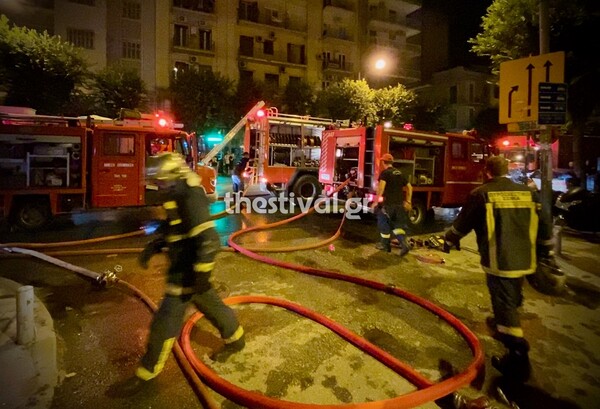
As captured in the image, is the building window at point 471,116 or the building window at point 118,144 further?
the building window at point 471,116

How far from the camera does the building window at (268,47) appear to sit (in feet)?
105

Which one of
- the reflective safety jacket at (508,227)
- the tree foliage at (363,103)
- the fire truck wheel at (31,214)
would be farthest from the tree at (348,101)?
the reflective safety jacket at (508,227)

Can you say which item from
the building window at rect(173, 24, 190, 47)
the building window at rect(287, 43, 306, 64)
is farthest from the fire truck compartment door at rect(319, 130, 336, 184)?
the building window at rect(287, 43, 306, 64)

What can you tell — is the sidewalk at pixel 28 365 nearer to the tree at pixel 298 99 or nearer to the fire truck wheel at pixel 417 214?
the fire truck wheel at pixel 417 214

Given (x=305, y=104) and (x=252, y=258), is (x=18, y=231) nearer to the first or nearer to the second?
(x=252, y=258)

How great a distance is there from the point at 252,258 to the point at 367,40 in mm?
34555

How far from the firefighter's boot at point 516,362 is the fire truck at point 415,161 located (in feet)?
18.5

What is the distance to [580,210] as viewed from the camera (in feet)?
29.7

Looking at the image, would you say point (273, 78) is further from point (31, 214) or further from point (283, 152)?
point (31, 214)

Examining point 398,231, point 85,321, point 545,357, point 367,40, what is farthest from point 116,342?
point 367,40

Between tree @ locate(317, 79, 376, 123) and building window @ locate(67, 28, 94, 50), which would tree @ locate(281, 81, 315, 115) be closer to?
tree @ locate(317, 79, 376, 123)

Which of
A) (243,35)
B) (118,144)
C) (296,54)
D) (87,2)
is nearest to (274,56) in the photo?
(296,54)

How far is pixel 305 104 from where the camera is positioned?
29.3m

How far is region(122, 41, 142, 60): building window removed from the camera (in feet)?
90.5
